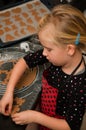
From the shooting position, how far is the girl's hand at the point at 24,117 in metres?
0.86

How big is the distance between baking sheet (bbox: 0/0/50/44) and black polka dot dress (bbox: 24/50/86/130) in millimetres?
Result: 202

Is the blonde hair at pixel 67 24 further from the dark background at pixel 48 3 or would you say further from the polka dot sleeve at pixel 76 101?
the dark background at pixel 48 3

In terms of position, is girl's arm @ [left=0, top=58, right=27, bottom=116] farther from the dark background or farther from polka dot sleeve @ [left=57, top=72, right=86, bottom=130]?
the dark background

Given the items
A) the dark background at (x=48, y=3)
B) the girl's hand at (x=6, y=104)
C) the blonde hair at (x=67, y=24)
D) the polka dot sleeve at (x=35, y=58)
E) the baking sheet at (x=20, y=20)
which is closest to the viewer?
the blonde hair at (x=67, y=24)

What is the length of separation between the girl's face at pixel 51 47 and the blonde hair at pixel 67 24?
0.6 inches

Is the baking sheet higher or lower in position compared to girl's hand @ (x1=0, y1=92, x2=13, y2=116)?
higher

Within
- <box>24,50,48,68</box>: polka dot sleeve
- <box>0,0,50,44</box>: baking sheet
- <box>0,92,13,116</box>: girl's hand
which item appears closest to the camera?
<box>0,92,13,116</box>: girl's hand

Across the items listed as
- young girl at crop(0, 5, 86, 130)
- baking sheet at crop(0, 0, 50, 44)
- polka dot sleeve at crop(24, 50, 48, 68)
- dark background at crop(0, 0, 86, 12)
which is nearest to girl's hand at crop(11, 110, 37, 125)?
young girl at crop(0, 5, 86, 130)

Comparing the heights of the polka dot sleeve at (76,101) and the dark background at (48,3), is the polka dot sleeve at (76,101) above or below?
below

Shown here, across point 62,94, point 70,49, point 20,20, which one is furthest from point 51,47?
point 20,20

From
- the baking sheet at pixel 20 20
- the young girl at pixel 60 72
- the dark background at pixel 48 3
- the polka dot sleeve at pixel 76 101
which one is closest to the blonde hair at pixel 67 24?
the young girl at pixel 60 72

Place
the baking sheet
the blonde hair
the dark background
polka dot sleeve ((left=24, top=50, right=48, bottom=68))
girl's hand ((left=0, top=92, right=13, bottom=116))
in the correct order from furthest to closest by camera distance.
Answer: the dark background
the baking sheet
polka dot sleeve ((left=24, top=50, right=48, bottom=68))
girl's hand ((left=0, top=92, right=13, bottom=116))
the blonde hair

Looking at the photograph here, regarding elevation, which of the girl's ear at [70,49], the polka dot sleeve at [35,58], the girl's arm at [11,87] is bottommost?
the girl's arm at [11,87]

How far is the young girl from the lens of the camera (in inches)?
31.2
